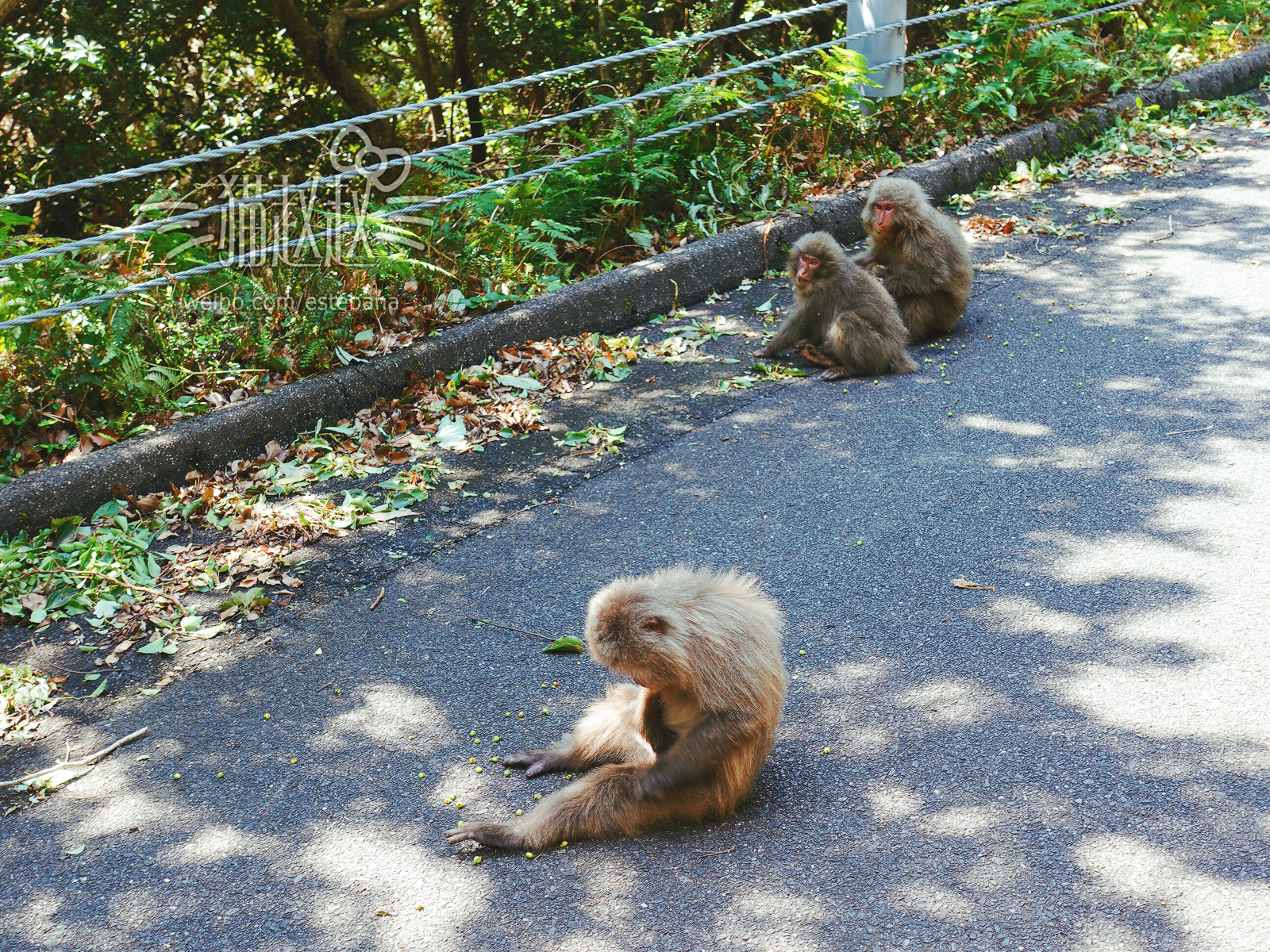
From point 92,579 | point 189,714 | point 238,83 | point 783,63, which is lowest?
point 189,714

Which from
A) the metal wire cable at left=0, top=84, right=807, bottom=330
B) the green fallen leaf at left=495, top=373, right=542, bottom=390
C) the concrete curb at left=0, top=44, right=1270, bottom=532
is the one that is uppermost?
the metal wire cable at left=0, top=84, right=807, bottom=330

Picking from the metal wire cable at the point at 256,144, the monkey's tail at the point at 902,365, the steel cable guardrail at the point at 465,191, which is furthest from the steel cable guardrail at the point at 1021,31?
the monkey's tail at the point at 902,365

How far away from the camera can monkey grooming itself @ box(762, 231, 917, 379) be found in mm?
5758

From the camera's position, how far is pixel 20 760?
3.39m

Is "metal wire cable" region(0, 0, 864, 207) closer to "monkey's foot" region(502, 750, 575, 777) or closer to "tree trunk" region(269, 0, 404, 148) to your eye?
"tree trunk" region(269, 0, 404, 148)

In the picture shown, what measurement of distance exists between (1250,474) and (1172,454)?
0.32 meters

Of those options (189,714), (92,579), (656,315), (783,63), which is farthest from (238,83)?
(189,714)

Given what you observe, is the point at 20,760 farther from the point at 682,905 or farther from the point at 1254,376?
the point at 1254,376

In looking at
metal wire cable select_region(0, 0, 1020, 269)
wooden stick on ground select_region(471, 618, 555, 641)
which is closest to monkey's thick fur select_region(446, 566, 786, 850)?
wooden stick on ground select_region(471, 618, 555, 641)

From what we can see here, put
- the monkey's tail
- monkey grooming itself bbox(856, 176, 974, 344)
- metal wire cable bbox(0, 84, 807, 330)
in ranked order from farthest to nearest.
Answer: monkey grooming itself bbox(856, 176, 974, 344)
the monkey's tail
metal wire cable bbox(0, 84, 807, 330)

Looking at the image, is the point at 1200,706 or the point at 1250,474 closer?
the point at 1200,706

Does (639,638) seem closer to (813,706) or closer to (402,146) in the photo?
(813,706)

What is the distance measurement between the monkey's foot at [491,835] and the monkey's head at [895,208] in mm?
4458

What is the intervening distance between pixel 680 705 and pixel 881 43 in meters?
7.13
